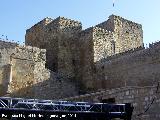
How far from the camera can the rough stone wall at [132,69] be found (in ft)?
86.5

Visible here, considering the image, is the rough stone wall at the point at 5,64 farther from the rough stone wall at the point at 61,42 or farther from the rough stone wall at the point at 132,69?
the rough stone wall at the point at 132,69

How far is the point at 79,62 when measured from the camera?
3350cm

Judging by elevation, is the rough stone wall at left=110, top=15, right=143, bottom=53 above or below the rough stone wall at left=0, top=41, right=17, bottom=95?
above

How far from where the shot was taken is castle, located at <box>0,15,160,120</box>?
2686 centimetres

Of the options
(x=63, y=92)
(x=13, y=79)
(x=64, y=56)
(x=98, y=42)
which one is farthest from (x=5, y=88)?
(x=98, y=42)

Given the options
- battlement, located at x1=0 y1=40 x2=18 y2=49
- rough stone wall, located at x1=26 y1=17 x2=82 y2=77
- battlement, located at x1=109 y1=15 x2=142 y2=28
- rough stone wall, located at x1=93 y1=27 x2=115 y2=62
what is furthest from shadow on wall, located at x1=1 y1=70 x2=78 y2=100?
battlement, located at x1=109 y1=15 x2=142 y2=28

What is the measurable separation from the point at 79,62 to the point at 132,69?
697 cm

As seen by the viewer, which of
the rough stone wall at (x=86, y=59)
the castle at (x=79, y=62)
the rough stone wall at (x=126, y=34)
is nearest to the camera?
the castle at (x=79, y=62)

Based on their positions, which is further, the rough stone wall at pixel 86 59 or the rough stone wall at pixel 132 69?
the rough stone wall at pixel 86 59

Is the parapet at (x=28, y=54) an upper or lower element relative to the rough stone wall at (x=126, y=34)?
lower

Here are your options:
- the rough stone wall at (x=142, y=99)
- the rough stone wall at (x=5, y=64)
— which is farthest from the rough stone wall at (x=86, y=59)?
the rough stone wall at (x=142, y=99)

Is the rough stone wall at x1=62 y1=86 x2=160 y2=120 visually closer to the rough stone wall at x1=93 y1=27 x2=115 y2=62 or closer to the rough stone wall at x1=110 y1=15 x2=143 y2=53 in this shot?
the rough stone wall at x1=93 y1=27 x2=115 y2=62

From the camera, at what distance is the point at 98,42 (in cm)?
3288

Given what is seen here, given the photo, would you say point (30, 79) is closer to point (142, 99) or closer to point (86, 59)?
point (86, 59)
